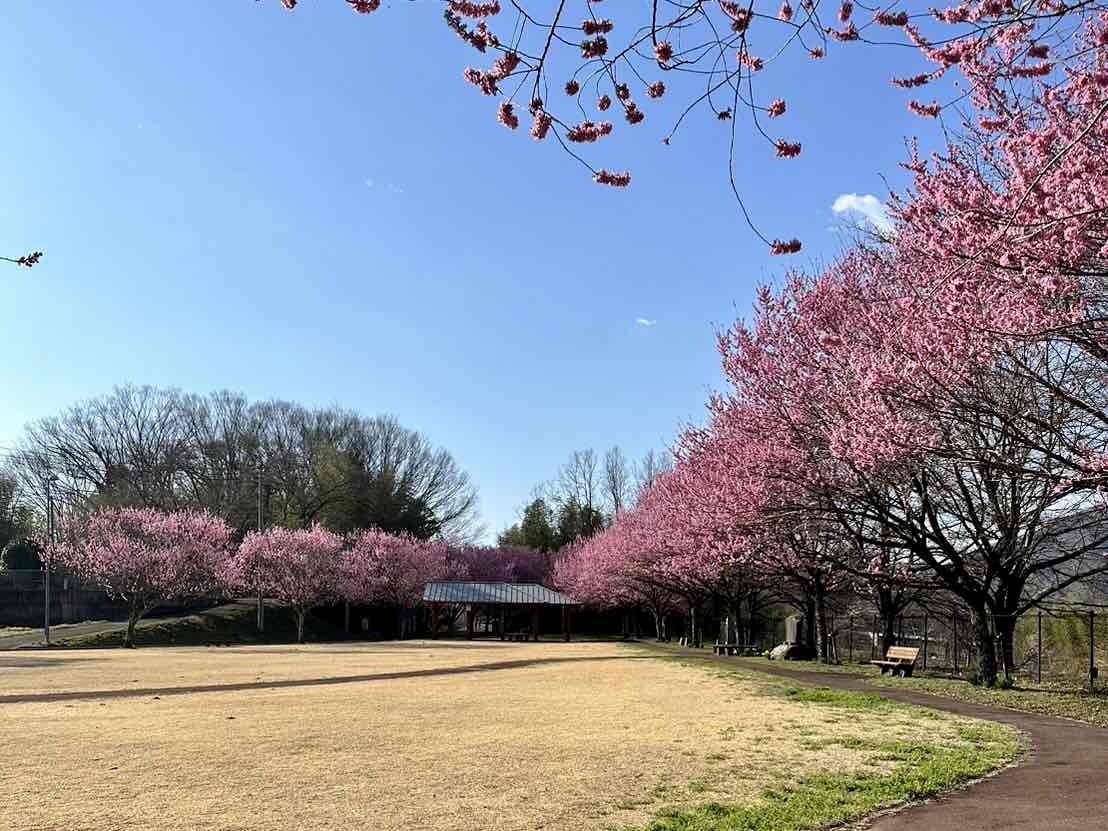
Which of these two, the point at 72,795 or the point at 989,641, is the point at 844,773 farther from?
the point at 989,641

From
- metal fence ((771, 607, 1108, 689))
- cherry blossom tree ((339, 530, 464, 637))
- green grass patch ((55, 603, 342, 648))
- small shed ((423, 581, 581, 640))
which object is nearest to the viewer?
metal fence ((771, 607, 1108, 689))

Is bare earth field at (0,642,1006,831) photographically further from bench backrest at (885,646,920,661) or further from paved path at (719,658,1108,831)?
bench backrest at (885,646,920,661)

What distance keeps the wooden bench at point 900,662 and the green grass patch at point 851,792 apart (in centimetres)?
1181

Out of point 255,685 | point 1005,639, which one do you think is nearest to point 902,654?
point 1005,639

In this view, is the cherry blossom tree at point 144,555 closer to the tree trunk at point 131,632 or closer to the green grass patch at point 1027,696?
the tree trunk at point 131,632

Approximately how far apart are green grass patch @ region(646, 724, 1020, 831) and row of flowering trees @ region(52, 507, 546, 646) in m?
39.2

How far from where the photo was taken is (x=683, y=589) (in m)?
45.7

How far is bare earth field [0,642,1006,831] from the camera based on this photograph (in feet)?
21.1

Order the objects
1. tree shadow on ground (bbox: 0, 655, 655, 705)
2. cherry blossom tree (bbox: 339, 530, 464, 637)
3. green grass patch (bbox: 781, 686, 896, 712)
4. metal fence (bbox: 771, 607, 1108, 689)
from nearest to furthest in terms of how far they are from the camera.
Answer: green grass patch (bbox: 781, 686, 896, 712) → tree shadow on ground (bbox: 0, 655, 655, 705) → metal fence (bbox: 771, 607, 1108, 689) → cherry blossom tree (bbox: 339, 530, 464, 637)

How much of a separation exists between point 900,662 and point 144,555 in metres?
33.9

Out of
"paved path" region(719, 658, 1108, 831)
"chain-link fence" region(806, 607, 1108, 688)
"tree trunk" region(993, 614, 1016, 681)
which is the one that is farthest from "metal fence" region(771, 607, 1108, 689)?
"paved path" region(719, 658, 1108, 831)

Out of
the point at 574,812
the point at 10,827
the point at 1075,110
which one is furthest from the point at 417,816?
the point at 1075,110

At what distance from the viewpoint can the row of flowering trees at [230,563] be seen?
1654 inches

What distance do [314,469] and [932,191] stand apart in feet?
220
